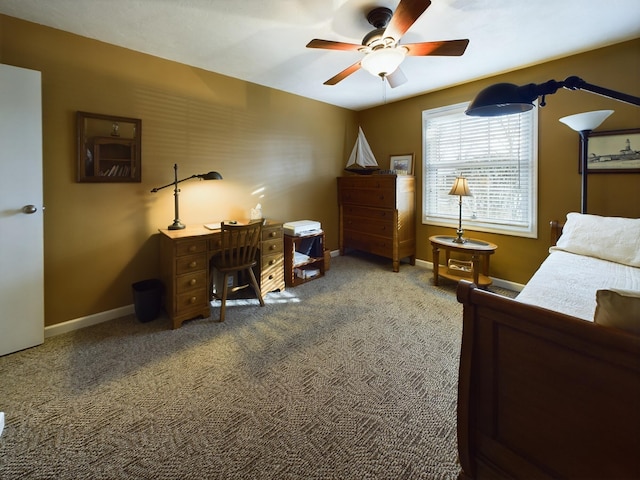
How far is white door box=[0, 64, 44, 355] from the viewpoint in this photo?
2070mm

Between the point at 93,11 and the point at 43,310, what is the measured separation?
2325 mm

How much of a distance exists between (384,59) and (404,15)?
355 mm

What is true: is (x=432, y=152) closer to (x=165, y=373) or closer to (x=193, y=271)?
(x=193, y=271)

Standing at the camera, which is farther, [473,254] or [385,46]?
[473,254]

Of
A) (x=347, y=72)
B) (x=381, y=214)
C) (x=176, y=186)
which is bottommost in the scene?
(x=381, y=214)

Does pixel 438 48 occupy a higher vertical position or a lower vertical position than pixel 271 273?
higher

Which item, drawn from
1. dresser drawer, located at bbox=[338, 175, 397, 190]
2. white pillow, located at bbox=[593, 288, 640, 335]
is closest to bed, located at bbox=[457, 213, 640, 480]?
white pillow, located at bbox=[593, 288, 640, 335]

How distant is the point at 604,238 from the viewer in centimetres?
231

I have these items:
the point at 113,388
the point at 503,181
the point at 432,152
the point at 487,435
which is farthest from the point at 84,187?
the point at 503,181

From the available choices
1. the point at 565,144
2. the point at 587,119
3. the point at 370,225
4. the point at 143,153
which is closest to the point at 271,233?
the point at 143,153

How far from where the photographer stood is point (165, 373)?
1.97 metres

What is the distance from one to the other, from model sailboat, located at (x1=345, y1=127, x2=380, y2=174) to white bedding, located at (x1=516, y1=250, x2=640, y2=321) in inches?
111

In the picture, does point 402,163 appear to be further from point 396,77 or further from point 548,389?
point 548,389

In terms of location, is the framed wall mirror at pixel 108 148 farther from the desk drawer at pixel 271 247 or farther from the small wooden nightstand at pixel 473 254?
the small wooden nightstand at pixel 473 254
